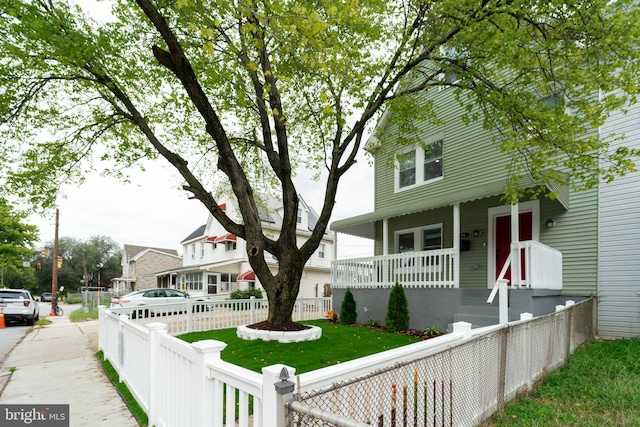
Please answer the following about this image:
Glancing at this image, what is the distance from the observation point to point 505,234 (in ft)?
32.2

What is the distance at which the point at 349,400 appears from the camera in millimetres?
2176

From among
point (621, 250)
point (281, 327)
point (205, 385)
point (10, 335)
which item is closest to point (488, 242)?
point (621, 250)

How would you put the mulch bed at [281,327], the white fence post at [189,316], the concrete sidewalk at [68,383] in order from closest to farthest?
1. the concrete sidewalk at [68,383]
2. the mulch bed at [281,327]
3. the white fence post at [189,316]

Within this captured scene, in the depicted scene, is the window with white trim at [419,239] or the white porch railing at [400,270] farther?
the window with white trim at [419,239]

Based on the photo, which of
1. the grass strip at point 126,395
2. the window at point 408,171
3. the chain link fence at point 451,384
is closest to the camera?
the chain link fence at point 451,384

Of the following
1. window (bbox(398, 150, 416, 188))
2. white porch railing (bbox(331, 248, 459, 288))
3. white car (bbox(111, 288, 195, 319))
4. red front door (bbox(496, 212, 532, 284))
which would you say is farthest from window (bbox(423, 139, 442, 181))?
white car (bbox(111, 288, 195, 319))

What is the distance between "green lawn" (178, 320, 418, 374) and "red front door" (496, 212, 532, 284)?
A: 3690 mm

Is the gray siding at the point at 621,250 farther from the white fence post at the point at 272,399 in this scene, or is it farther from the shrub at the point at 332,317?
the white fence post at the point at 272,399

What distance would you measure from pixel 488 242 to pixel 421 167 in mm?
3485

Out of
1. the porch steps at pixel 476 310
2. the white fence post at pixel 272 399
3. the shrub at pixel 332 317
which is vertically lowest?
the shrub at pixel 332 317

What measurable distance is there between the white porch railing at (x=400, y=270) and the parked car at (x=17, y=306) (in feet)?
41.1

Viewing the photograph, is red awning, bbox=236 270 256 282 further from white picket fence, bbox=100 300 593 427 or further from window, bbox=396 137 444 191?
white picket fence, bbox=100 300 593 427

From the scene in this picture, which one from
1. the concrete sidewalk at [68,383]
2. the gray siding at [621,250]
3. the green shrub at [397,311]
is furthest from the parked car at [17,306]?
the gray siding at [621,250]

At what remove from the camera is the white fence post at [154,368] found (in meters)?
3.73
